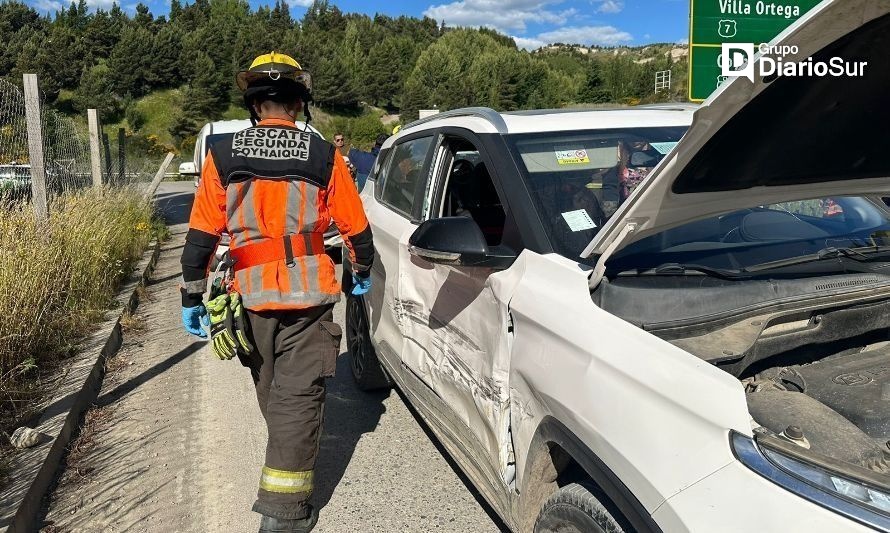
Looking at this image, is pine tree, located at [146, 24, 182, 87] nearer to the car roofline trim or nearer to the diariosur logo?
the car roofline trim

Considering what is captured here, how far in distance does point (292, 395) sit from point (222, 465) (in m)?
1.08

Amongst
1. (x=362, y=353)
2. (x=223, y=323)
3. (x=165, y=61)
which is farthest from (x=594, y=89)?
(x=223, y=323)

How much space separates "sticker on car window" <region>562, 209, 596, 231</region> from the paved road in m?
1.51

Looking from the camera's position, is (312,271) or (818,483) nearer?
(818,483)

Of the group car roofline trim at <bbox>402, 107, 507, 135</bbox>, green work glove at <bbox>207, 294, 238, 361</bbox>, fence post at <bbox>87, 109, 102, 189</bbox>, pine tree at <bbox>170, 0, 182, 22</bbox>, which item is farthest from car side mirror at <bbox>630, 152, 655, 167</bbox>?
pine tree at <bbox>170, 0, 182, 22</bbox>

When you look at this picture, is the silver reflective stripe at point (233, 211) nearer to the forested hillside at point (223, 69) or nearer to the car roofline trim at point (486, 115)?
the car roofline trim at point (486, 115)

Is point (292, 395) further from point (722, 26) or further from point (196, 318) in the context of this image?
point (722, 26)

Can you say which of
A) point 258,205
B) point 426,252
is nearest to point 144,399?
point 258,205

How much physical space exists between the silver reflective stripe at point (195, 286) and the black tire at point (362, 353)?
1.45m

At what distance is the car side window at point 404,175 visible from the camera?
12.6ft

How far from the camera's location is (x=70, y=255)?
6.28 m

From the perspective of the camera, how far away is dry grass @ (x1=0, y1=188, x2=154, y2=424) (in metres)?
4.54

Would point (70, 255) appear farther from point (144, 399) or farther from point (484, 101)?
point (484, 101)

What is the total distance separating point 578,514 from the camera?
1904 mm
